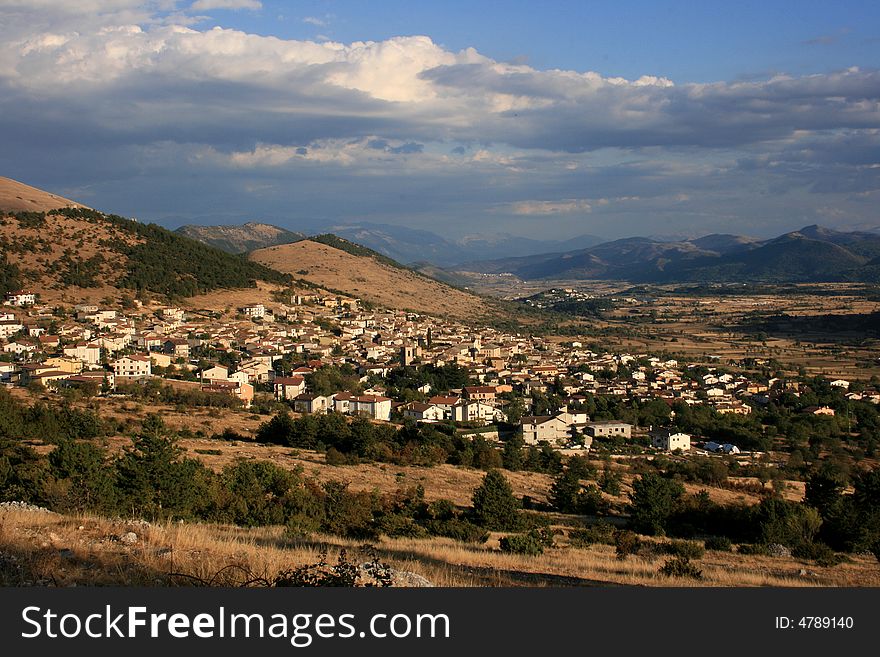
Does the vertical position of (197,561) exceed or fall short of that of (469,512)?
it exceeds it

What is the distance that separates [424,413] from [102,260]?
4889 centimetres

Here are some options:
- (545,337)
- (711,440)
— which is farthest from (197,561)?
(545,337)

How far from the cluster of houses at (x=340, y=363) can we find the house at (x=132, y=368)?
7 centimetres

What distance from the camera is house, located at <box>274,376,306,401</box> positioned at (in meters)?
44.2

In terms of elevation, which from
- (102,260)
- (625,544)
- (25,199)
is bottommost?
(625,544)

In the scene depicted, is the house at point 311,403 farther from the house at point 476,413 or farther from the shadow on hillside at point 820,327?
the shadow on hillside at point 820,327

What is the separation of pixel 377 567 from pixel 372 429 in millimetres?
23544

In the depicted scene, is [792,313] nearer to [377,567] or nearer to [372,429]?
[372,429]

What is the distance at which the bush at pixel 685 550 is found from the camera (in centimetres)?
1321

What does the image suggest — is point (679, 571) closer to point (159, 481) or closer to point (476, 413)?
point (159, 481)

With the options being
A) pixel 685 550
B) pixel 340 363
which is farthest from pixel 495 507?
pixel 340 363

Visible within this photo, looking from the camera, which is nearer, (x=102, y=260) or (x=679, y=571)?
(x=679, y=571)

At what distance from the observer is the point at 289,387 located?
44719mm

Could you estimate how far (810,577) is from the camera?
1082 cm
